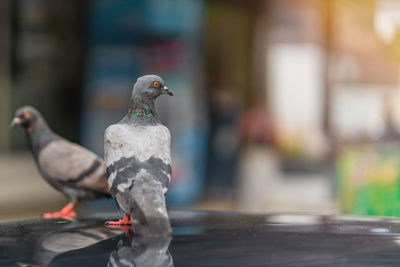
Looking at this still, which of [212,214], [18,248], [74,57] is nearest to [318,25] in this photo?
[74,57]

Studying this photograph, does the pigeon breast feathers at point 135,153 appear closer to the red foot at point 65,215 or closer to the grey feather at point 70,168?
the red foot at point 65,215

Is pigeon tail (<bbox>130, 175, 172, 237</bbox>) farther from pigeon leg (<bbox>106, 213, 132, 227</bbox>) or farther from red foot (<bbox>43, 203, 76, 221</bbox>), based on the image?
red foot (<bbox>43, 203, 76, 221</bbox>)

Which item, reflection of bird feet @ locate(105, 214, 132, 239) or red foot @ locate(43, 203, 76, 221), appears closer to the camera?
reflection of bird feet @ locate(105, 214, 132, 239)

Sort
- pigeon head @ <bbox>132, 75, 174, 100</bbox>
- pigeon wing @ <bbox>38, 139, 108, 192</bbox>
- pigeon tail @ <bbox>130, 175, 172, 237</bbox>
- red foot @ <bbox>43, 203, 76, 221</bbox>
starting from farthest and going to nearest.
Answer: pigeon wing @ <bbox>38, 139, 108, 192</bbox> → red foot @ <bbox>43, 203, 76, 221</bbox> → pigeon head @ <bbox>132, 75, 174, 100</bbox> → pigeon tail @ <bbox>130, 175, 172, 237</bbox>

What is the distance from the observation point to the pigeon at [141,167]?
2.55 meters

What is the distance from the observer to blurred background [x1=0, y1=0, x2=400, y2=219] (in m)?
12.9

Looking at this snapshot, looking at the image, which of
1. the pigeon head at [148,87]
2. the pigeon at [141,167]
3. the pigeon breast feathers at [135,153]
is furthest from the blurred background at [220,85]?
the pigeon breast feathers at [135,153]

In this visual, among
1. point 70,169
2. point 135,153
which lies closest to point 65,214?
point 70,169

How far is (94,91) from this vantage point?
1302 centimetres

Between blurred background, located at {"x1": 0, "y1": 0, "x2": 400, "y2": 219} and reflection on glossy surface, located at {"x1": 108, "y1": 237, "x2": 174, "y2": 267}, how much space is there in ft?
27.7

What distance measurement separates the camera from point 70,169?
410 cm

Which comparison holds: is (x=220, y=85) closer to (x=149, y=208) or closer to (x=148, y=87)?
(x=148, y=87)

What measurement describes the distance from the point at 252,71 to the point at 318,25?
1.43 meters

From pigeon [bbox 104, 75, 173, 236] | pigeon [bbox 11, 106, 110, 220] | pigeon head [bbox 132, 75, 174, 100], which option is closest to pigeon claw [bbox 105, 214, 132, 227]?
pigeon [bbox 104, 75, 173, 236]
